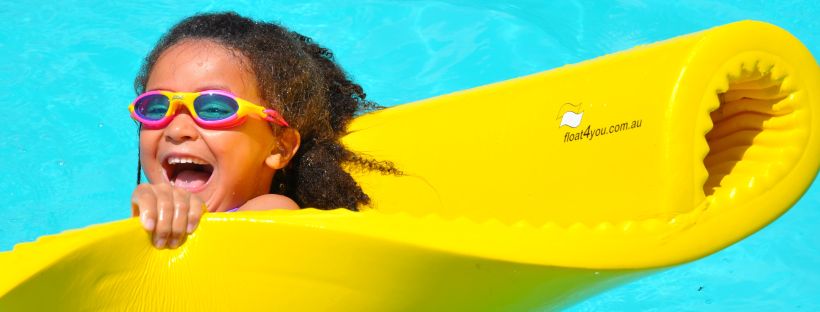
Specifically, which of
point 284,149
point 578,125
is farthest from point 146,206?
point 578,125

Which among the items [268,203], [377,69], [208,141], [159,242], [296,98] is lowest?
[159,242]

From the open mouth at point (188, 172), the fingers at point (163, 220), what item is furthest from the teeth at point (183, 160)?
the fingers at point (163, 220)

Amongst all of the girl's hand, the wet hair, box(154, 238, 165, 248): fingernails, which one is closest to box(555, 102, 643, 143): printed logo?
the wet hair

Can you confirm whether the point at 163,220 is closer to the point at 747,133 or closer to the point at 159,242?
the point at 159,242

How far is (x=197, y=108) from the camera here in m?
2.67

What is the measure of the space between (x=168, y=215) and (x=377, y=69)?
317 cm

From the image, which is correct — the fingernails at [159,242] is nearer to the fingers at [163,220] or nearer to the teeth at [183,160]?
the fingers at [163,220]

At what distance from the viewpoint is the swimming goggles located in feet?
8.73

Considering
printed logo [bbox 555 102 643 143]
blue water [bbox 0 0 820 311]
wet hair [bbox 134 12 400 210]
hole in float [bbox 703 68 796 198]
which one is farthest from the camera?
blue water [bbox 0 0 820 311]

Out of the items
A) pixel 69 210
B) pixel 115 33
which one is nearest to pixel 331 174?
pixel 69 210

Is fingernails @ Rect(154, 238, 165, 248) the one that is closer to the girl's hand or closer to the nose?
the girl's hand

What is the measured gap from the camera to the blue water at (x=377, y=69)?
389 centimetres

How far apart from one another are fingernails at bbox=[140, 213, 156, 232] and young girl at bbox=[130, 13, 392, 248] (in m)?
0.80

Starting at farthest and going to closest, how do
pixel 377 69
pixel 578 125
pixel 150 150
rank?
pixel 377 69 → pixel 150 150 → pixel 578 125
